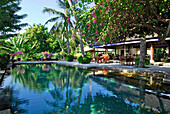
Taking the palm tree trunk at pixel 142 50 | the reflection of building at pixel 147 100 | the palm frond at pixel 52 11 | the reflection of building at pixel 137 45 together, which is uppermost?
the palm frond at pixel 52 11

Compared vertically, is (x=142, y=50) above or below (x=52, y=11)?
below

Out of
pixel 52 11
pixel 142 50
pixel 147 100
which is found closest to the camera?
pixel 147 100

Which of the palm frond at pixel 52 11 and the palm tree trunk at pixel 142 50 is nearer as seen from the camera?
the palm tree trunk at pixel 142 50

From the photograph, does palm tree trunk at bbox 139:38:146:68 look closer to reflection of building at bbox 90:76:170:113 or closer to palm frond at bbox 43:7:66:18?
reflection of building at bbox 90:76:170:113

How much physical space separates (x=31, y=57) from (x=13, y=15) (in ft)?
28.2

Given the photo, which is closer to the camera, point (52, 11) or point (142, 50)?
point (142, 50)

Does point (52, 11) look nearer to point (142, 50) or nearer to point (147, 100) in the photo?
point (142, 50)

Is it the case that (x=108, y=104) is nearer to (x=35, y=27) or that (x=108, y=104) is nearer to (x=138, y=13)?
(x=138, y=13)

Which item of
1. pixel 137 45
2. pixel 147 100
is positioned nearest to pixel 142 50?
pixel 147 100

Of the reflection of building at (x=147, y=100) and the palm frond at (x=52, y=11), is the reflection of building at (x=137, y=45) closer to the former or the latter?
the reflection of building at (x=147, y=100)

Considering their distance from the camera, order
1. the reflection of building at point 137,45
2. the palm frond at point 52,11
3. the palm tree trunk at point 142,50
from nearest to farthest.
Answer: the palm tree trunk at point 142,50
the reflection of building at point 137,45
the palm frond at point 52,11

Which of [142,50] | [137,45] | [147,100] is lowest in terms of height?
[147,100]

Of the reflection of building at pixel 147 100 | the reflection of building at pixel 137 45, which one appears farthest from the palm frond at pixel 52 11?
the reflection of building at pixel 147 100

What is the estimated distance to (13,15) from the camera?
21.0 metres
